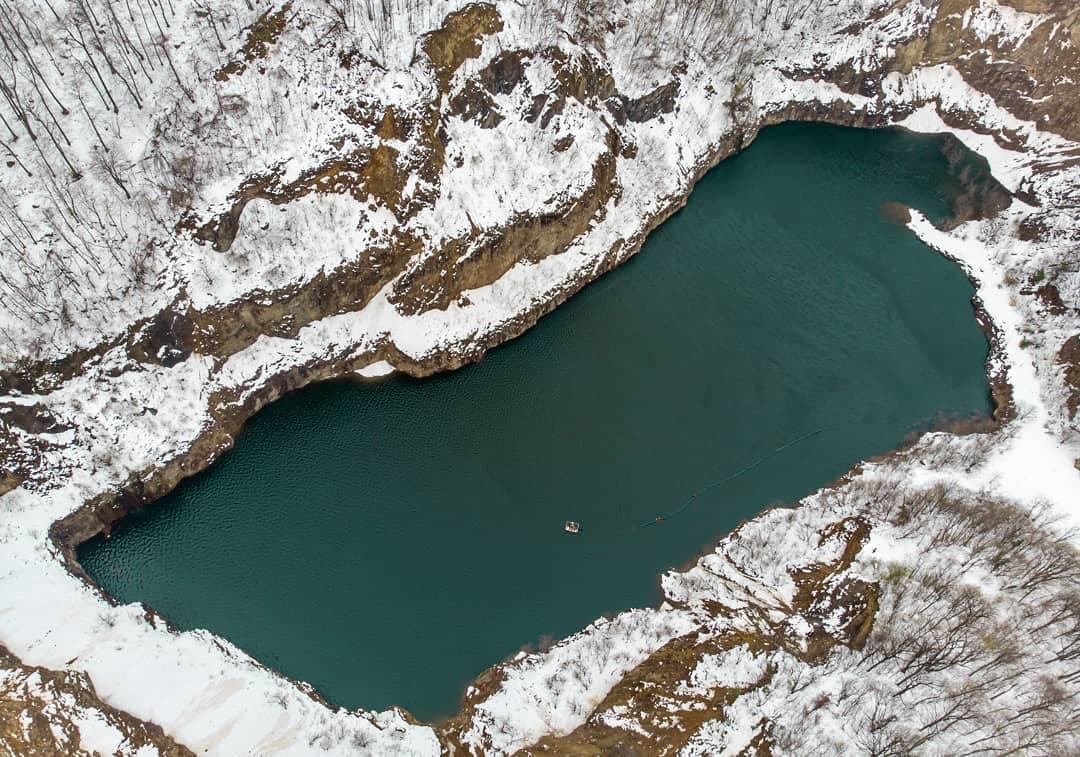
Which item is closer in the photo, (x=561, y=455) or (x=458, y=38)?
(x=561, y=455)

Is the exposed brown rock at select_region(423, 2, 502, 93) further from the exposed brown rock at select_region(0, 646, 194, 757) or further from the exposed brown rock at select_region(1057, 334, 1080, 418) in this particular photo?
the exposed brown rock at select_region(1057, 334, 1080, 418)

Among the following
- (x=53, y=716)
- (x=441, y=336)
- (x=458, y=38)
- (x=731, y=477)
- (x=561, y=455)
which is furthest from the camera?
(x=458, y=38)

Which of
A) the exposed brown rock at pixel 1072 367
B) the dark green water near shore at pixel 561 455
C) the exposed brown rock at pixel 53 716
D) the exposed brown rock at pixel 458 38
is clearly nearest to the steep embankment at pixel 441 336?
the exposed brown rock at pixel 458 38

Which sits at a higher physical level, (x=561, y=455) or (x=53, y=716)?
(x=561, y=455)

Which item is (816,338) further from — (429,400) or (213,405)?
(213,405)

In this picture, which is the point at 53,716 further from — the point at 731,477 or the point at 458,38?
the point at 458,38

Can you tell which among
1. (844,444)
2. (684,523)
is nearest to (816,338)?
(844,444)

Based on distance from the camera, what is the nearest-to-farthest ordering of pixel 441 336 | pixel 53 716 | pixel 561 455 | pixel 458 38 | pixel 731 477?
pixel 53 716, pixel 731 477, pixel 561 455, pixel 441 336, pixel 458 38

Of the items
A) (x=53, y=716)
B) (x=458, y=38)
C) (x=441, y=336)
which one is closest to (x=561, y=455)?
(x=441, y=336)
